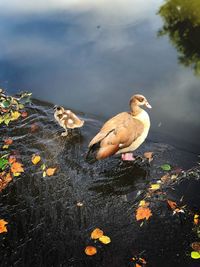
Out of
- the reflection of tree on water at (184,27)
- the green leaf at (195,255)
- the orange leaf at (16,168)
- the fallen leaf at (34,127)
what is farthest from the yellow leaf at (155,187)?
the reflection of tree on water at (184,27)

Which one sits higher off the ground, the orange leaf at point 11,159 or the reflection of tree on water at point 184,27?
the reflection of tree on water at point 184,27

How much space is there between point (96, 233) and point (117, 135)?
63.4 inches

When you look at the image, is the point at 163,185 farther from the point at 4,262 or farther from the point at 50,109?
the point at 50,109

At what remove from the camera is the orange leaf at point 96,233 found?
5371 millimetres

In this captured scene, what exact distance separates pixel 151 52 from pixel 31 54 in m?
2.98

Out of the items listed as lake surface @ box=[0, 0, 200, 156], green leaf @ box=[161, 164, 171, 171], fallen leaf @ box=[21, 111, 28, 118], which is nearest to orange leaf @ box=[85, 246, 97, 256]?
green leaf @ box=[161, 164, 171, 171]

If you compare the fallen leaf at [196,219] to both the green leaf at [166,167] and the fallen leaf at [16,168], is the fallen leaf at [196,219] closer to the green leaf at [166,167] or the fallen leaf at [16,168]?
the green leaf at [166,167]

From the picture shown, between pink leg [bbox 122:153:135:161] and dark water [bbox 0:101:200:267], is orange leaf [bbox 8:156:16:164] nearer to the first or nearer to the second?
dark water [bbox 0:101:200:267]

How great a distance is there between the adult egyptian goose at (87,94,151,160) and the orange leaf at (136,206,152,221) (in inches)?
39.1

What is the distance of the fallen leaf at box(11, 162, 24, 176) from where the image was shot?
6717mm

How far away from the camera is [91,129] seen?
7.64 meters

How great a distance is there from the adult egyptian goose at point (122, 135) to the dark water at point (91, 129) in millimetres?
334

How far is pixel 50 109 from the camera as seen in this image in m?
8.35

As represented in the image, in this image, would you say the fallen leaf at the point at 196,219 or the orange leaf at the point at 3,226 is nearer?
the fallen leaf at the point at 196,219
